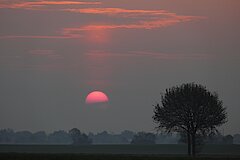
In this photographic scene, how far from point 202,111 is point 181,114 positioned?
310cm

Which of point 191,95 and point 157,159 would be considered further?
point 191,95

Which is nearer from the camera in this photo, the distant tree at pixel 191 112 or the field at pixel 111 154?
the field at pixel 111 154

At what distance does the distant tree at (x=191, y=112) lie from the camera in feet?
300

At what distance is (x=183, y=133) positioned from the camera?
97.9 m

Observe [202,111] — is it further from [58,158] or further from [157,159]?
[58,158]

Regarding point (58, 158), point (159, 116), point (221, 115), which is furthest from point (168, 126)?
point (58, 158)

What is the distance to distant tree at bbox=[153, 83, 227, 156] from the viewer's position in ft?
300

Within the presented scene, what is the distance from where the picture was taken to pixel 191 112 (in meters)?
91.5

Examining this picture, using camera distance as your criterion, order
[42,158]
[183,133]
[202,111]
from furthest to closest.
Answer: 1. [183,133]
2. [202,111]
3. [42,158]

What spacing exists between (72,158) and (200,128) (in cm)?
2742

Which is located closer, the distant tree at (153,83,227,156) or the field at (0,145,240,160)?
the field at (0,145,240,160)

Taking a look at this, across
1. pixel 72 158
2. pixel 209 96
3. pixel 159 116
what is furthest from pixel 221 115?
pixel 72 158

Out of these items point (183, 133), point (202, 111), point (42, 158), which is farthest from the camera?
point (183, 133)

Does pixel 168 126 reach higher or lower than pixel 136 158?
higher
